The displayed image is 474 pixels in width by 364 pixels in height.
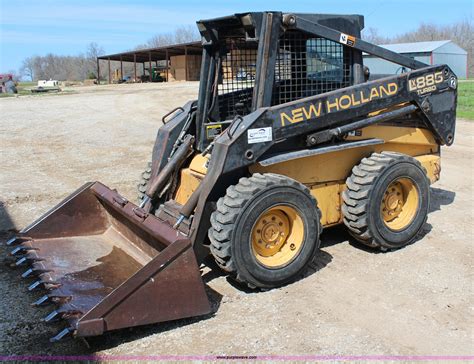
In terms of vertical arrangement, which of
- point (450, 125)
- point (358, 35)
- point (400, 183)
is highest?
point (358, 35)

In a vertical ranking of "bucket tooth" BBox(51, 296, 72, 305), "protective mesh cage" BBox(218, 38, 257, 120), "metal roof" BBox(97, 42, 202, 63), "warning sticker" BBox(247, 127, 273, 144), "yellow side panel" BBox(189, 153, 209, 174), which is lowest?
"bucket tooth" BBox(51, 296, 72, 305)

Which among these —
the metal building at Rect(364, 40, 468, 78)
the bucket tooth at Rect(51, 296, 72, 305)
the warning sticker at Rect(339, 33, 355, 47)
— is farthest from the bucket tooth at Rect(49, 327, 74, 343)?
the metal building at Rect(364, 40, 468, 78)

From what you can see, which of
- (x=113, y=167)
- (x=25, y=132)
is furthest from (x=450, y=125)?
(x=25, y=132)

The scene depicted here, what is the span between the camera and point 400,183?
16.9 ft

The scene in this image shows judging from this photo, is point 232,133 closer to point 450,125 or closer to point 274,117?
point 274,117

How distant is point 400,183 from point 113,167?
5826 millimetres

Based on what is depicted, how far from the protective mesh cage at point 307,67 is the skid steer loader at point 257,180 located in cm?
1

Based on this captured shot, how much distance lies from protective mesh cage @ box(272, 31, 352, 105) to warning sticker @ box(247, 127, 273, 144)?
604mm

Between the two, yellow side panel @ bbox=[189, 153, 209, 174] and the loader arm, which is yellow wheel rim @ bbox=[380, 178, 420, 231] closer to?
the loader arm

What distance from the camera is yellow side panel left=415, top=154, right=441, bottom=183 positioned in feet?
18.7

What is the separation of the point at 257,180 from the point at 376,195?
127cm

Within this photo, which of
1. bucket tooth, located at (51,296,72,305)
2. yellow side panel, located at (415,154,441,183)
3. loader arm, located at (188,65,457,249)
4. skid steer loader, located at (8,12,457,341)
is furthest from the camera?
yellow side panel, located at (415,154,441,183)

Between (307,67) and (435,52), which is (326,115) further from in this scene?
(435,52)

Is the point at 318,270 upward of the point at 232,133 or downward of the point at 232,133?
downward
